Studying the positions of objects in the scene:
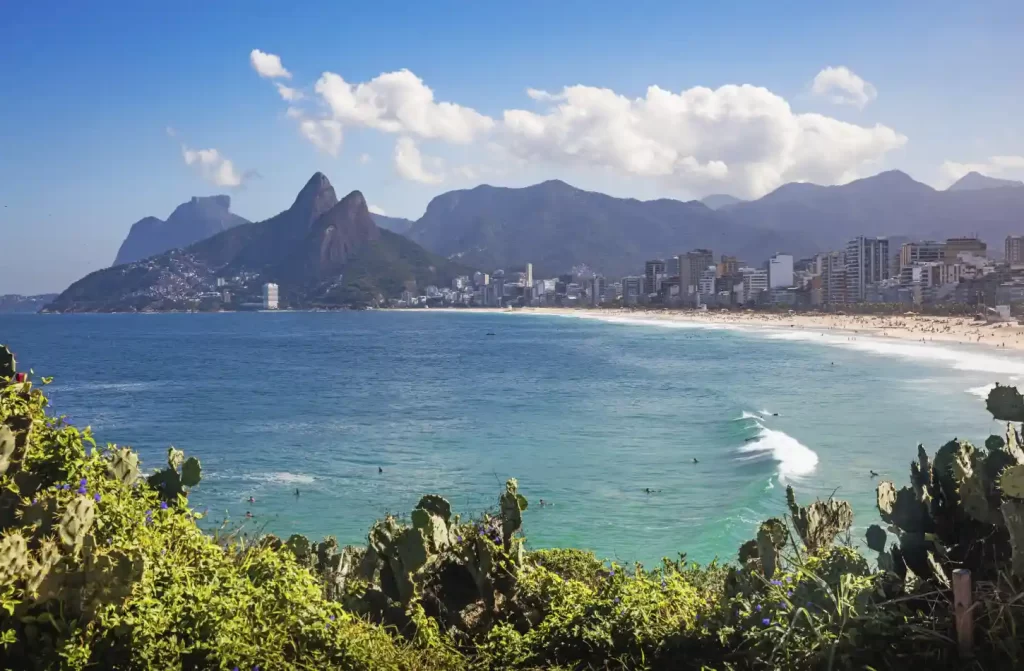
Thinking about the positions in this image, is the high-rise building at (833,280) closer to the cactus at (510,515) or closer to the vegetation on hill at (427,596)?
the cactus at (510,515)

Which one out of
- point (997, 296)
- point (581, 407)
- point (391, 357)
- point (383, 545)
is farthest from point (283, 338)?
point (383, 545)

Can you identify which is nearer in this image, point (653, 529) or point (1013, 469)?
point (1013, 469)

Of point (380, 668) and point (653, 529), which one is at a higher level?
point (380, 668)

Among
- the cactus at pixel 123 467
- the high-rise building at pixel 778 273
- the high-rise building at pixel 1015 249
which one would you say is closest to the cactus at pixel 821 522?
the cactus at pixel 123 467

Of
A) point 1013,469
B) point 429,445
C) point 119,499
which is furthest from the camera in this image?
point 429,445

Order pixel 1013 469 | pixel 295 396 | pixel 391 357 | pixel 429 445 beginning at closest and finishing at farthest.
Result: pixel 1013 469, pixel 429 445, pixel 295 396, pixel 391 357

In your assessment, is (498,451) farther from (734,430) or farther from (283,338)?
(283,338)

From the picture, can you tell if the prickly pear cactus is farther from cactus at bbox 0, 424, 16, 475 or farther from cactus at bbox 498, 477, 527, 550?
cactus at bbox 0, 424, 16, 475
